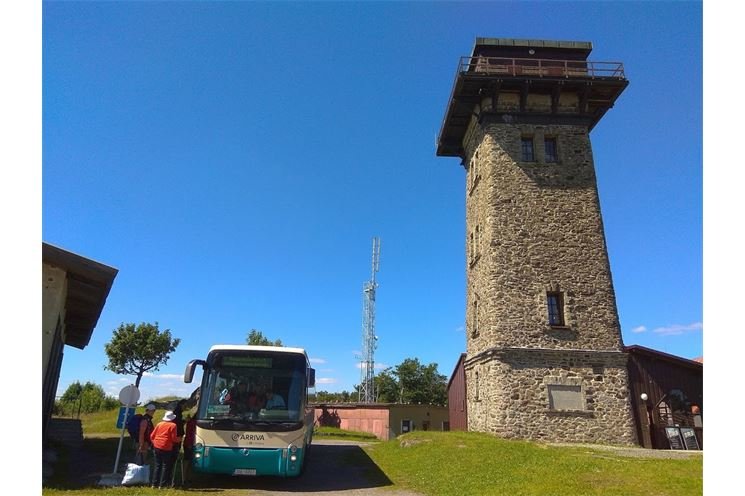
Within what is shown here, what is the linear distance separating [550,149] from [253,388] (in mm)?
17116

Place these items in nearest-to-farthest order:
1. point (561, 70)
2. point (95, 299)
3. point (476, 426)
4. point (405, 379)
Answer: point (95, 299) < point (476, 426) < point (561, 70) < point (405, 379)

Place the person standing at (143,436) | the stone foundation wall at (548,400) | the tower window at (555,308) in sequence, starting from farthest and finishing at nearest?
the tower window at (555,308), the stone foundation wall at (548,400), the person standing at (143,436)

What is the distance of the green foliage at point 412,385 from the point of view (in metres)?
70.9

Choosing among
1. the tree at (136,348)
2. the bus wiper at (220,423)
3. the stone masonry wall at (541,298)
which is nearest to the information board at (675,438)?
the stone masonry wall at (541,298)

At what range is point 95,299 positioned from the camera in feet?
44.3

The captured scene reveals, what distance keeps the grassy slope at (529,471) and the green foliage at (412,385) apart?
188 ft

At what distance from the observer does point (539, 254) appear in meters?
19.7

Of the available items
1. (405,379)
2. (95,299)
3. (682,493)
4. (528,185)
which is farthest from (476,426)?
(405,379)

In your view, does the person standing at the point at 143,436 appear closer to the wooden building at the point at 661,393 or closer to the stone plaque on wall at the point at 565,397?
the stone plaque on wall at the point at 565,397

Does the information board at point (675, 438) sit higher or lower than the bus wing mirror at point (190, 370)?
lower

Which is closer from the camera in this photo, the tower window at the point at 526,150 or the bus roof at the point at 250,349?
the bus roof at the point at 250,349

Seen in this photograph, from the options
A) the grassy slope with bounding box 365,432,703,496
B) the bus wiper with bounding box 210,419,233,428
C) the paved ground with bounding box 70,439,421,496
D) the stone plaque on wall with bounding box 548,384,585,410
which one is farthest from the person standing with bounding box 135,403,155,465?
the stone plaque on wall with bounding box 548,384,585,410
